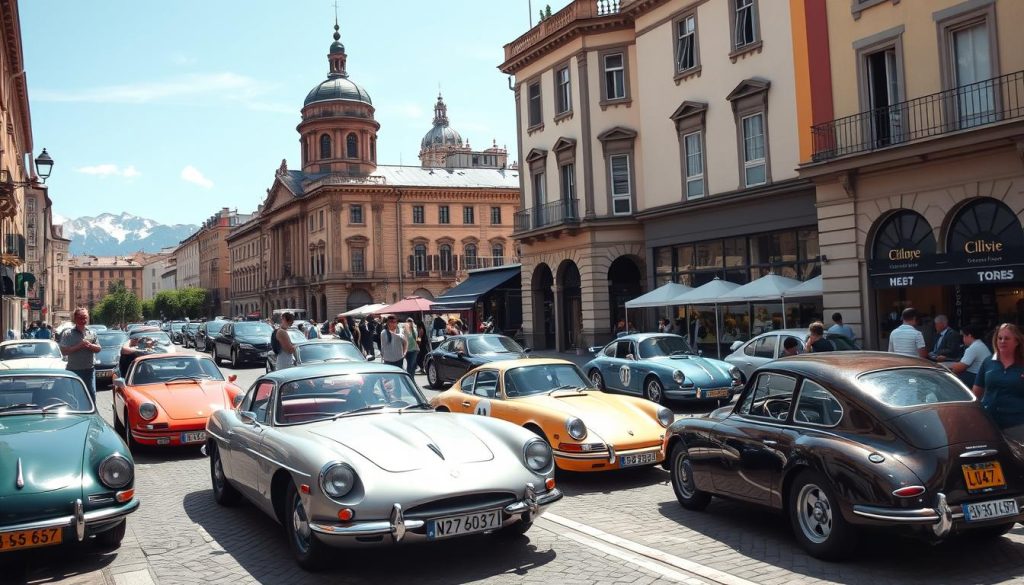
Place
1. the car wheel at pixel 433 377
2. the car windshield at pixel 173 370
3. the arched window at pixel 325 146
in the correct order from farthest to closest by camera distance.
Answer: the arched window at pixel 325 146 < the car wheel at pixel 433 377 < the car windshield at pixel 173 370

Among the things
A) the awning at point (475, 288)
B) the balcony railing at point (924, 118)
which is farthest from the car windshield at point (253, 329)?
the balcony railing at point (924, 118)

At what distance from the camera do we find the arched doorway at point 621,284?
100 feet

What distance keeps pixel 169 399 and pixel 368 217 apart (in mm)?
63570

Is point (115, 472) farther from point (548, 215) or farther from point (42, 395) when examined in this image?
point (548, 215)

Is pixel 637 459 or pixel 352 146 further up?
pixel 352 146

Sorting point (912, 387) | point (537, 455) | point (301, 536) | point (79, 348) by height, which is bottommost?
point (301, 536)

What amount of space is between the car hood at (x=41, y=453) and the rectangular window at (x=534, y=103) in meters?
27.8

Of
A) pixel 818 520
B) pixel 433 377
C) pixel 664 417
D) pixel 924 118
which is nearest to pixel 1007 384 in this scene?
pixel 818 520

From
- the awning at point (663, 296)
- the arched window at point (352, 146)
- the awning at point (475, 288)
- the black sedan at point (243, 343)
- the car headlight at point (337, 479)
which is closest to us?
the car headlight at point (337, 479)

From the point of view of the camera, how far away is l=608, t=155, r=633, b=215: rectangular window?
97.6 feet

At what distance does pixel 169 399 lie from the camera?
457 inches

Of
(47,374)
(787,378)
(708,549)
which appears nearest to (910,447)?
(787,378)

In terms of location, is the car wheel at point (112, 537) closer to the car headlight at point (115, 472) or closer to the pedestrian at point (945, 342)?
the car headlight at point (115, 472)

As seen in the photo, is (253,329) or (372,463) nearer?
(372,463)
